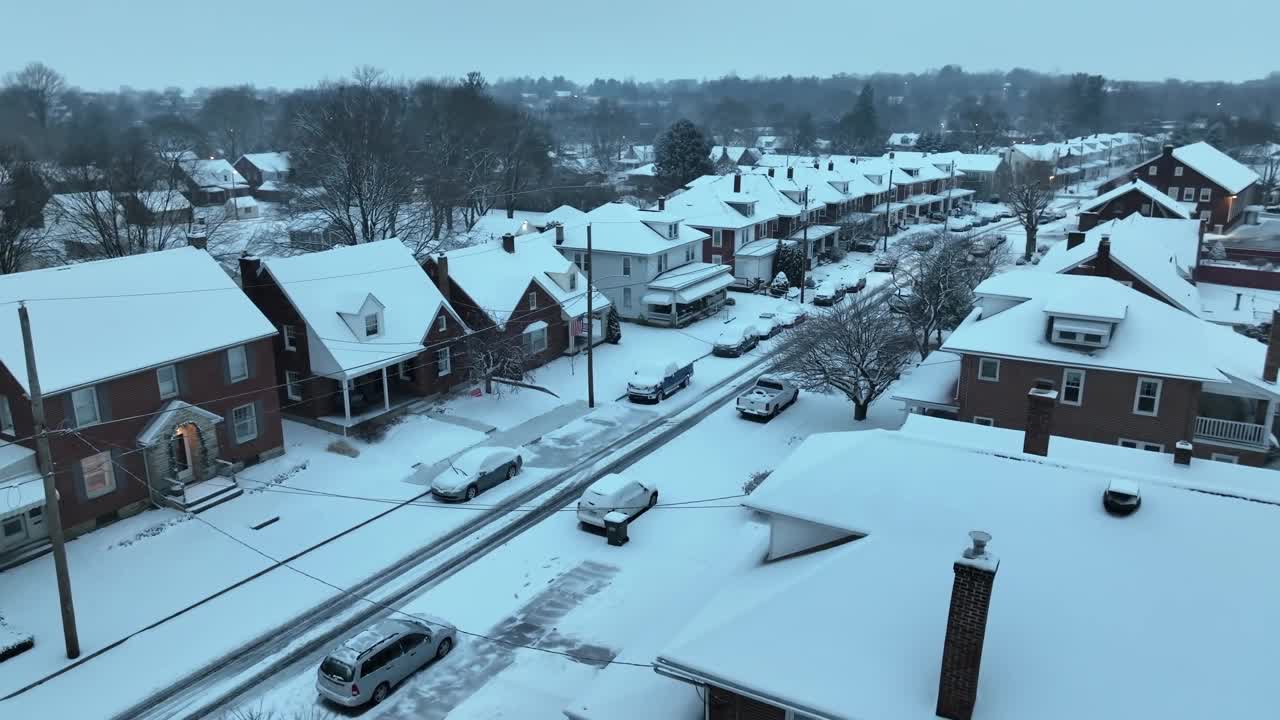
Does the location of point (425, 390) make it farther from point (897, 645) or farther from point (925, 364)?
point (897, 645)

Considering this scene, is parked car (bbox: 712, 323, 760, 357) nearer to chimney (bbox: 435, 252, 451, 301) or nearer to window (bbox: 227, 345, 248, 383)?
chimney (bbox: 435, 252, 451, 301)

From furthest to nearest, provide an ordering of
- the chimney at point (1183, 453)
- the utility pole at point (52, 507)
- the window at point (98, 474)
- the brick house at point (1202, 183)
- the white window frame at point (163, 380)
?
the brick house at point (1202, 183)
the white window frame at point (163, 380)
the window at point (98, 474)
the chimney at point (1183, 453)
the utility pole at point (52, 507)

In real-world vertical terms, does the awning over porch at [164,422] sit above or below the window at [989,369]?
below

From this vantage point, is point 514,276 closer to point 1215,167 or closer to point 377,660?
point 377,660

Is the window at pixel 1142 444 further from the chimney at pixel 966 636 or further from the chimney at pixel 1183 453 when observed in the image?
the chimney at pixel 966 636

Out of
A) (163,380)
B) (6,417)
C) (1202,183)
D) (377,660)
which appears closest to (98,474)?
(6,417)

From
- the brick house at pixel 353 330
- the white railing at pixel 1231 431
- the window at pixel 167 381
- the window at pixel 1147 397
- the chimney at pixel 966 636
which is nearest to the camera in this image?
the chimney at pixel 966 636

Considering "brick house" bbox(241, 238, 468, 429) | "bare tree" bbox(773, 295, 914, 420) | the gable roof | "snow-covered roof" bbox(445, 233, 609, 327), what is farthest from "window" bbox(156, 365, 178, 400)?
the gable roof

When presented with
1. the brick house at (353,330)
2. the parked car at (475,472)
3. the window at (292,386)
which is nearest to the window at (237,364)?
the brick house at (353,330)
